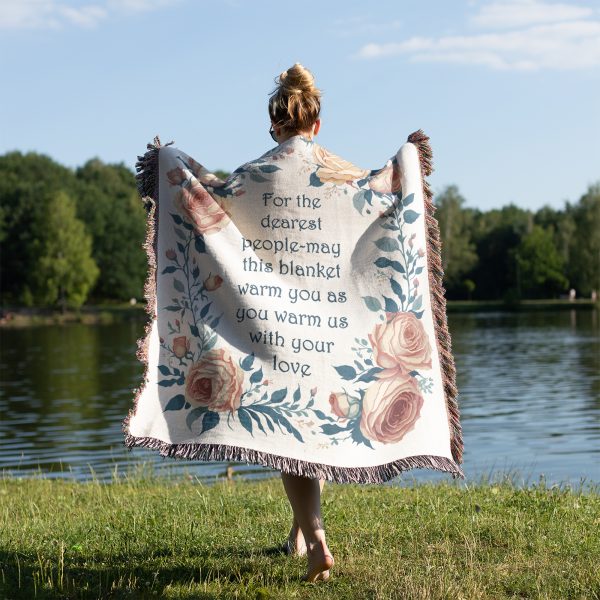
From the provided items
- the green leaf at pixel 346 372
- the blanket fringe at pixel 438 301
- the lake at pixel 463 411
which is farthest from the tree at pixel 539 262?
the green leaf at pixel 346 372

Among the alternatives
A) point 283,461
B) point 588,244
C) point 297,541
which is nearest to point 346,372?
point 283,461

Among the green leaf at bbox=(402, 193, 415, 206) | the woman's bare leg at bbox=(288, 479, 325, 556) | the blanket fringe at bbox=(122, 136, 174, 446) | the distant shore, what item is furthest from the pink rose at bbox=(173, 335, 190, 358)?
the distant shore

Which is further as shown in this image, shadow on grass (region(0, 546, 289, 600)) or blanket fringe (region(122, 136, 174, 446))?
blanket fringe (region(122, 136, 174, 446))

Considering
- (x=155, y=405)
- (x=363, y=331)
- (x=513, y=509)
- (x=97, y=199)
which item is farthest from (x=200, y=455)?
(x=97, y=199)

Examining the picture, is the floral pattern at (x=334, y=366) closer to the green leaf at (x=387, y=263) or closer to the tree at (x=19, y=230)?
the green leaf at (x=387, y=263)

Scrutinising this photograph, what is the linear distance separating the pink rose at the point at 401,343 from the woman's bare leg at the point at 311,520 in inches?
26.9

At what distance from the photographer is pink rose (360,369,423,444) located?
188 inches

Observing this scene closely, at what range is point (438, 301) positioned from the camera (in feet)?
16.5

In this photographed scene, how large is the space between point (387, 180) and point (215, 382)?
1.31m

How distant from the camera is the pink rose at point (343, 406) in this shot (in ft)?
15.6

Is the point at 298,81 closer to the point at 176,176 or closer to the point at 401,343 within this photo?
the point at 176,176

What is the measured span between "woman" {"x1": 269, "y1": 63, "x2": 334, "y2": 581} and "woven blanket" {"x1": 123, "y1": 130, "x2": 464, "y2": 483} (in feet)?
0.33

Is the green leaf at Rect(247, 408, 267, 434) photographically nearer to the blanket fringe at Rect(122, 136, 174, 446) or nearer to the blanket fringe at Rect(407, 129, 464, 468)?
the blanket fringe at Rect(122, 136, 174, 446)

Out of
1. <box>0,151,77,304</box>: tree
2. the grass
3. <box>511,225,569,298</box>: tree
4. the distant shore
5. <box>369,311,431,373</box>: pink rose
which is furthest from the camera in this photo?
<box>511,225,569,298</box>: tree
